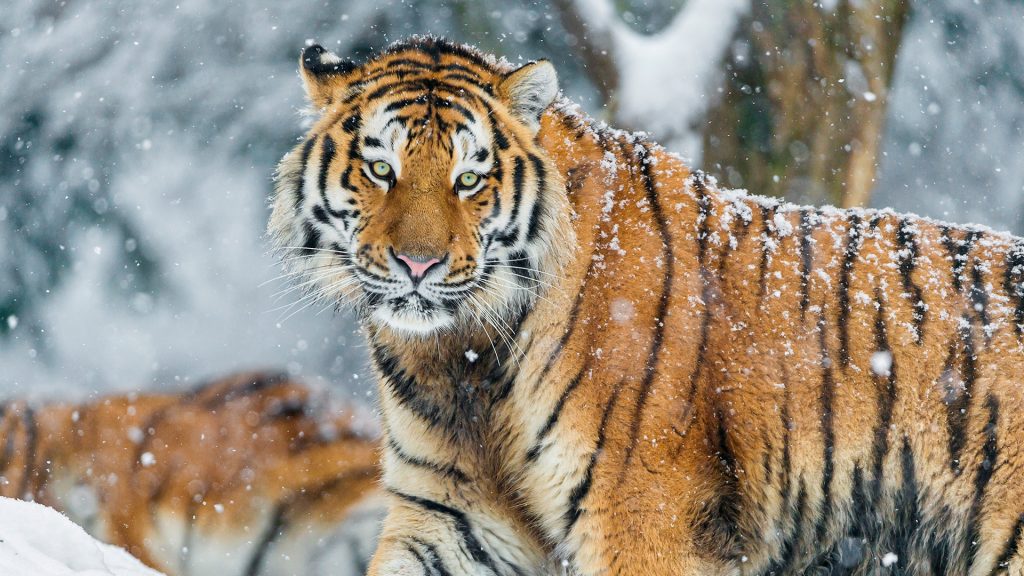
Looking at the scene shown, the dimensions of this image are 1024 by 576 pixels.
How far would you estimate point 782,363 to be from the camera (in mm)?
2463

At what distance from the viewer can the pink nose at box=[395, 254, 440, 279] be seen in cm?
222

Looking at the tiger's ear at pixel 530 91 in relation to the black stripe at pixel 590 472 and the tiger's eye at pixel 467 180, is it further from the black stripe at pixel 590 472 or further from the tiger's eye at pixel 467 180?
the black stripe at pixel 590 472

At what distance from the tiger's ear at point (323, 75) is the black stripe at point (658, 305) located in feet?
2.25

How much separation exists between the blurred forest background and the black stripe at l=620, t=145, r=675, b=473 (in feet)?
7.37

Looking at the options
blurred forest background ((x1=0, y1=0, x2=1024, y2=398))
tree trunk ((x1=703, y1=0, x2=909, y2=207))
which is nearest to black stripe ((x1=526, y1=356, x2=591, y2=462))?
blurred forest background ((x1=0, y1=0, x2=1024, y2=398))

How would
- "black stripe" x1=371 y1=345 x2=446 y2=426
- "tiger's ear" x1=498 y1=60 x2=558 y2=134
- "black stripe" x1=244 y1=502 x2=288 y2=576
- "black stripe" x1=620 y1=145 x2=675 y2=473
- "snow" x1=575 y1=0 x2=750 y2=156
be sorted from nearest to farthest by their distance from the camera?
"black stripe" x1=620 y1=145 x2=675 y2=473
"tiger's ear" x1=498 y1=60 x2=558 y2=134
"black stripe" x1=371 y1=345 x2=446 y2=426
"black stripe" x1=244 y1=502 x2=288 y2=576
"snow" x1=575 y1=0 x2=750 y2=156

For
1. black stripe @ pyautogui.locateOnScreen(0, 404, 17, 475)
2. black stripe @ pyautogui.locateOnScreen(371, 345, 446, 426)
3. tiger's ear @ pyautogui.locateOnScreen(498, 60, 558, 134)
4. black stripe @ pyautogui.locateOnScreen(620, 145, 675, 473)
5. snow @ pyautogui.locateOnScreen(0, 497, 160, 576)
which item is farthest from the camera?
black stripe @ pyautogui.locateOnScreen(0, 404, 17, 475)

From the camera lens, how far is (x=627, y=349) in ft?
7.77

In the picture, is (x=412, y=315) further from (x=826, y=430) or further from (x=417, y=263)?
(x=826, y=430)

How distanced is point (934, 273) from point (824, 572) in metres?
0.71

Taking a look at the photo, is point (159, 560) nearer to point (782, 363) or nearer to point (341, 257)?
point (341, 257)

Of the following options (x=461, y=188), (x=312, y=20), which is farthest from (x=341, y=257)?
(x=312, y=20)

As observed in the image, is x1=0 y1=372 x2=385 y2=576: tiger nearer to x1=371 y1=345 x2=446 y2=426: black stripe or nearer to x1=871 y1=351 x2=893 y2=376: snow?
x1=371 y1=345 x2=446 y2=426: black stripe

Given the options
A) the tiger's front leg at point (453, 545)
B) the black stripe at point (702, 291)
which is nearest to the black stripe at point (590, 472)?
the black stripe at point (702, 291)
